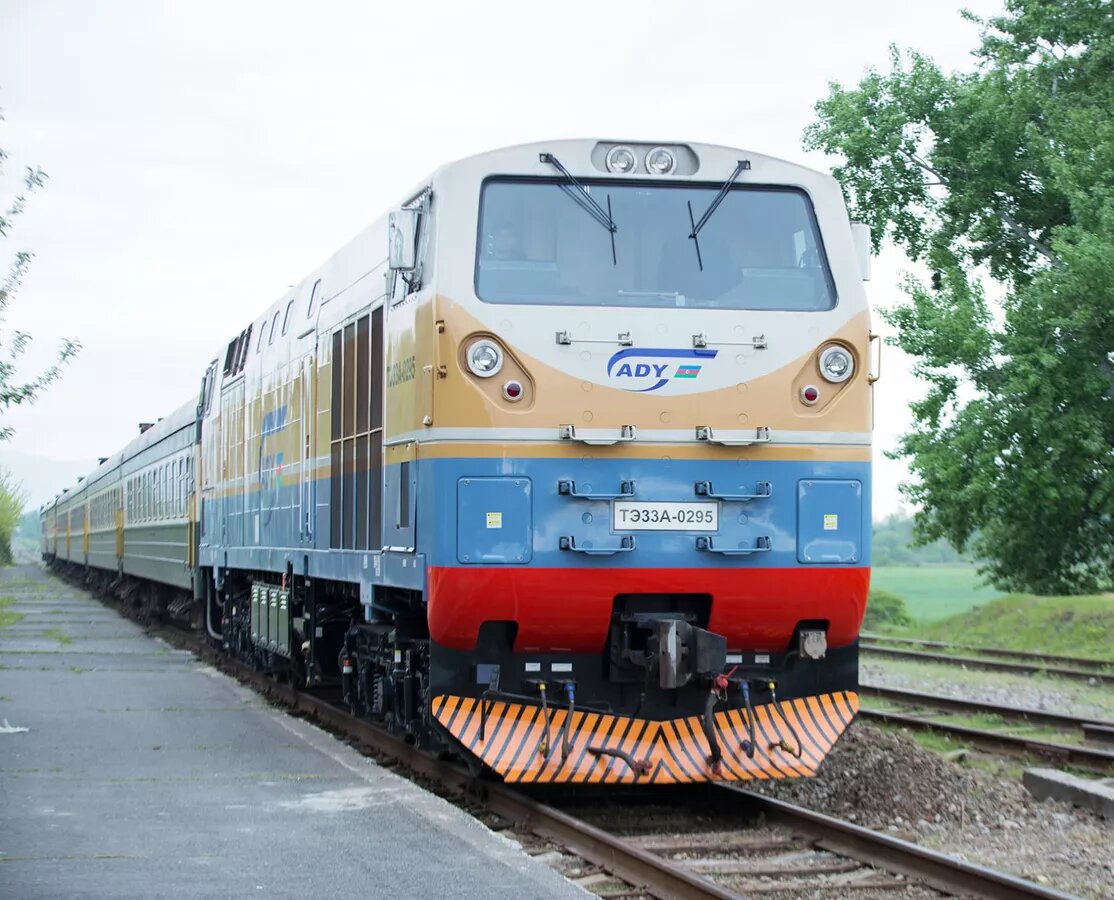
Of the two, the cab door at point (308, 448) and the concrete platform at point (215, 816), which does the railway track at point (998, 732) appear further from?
the cab door at point (308, 448)

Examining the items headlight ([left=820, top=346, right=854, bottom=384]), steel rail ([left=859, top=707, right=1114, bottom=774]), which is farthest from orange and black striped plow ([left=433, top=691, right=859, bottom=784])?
steel rail ([left=859, top=707, right=1114, bottom=774])

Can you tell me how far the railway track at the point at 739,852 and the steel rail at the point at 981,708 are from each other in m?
5.08

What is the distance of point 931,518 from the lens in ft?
75.4

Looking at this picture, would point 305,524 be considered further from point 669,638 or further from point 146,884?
point 146,884

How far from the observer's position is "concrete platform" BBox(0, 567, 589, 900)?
6504 millimetres

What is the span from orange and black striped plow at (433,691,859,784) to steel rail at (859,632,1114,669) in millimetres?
11661

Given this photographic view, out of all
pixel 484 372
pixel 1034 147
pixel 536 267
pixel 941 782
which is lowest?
pixel 941 782

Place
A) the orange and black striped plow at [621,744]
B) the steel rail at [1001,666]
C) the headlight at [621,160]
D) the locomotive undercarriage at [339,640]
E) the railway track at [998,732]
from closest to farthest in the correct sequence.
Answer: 1. the orange and black striped plow at [621,744]
2. the headlight at [621,160]
3. the locomotive undercarriage at [339,640]
4. the railway track at [998,732]
5. the steel rail at [1001,666]

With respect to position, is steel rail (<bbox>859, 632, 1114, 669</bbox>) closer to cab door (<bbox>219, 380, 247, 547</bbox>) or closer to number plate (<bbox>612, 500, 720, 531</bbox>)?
cab door (<bbox>219, 380, 247, 547</bbox>)

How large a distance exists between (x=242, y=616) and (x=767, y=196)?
9.88 meters

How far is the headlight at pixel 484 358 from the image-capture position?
817 centimetres

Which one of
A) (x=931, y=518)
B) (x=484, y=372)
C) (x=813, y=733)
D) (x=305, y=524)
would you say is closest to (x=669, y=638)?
(x=813, y=733)

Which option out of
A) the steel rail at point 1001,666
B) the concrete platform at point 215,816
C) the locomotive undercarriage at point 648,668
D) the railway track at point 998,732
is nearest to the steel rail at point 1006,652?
the steel rail at point 1001,666

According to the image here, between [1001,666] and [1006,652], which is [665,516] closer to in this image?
[1001,666]
